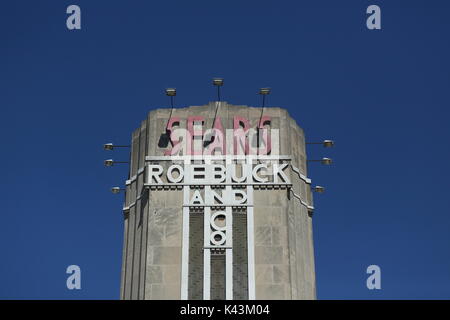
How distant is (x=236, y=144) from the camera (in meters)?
54.8

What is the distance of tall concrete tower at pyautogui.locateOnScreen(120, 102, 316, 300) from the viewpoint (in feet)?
167

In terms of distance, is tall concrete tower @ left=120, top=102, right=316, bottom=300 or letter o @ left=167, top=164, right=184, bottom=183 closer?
tall concrete tower @ left=120, top=102, right=316, bottom=300

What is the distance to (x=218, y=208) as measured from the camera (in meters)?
52.8

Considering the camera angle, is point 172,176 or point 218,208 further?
point 172,176

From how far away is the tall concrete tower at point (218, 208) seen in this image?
51.0 meters

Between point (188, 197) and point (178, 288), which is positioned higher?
point (188, 197)

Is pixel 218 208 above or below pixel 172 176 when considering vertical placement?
below

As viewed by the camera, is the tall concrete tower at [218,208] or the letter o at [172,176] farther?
the letter o at [172,176]
